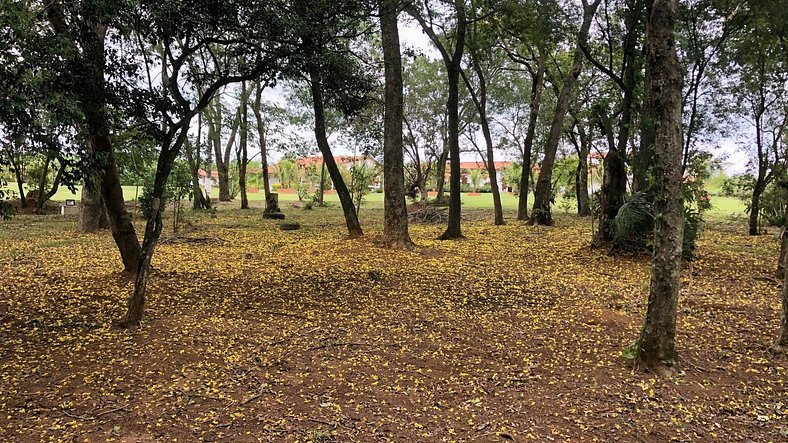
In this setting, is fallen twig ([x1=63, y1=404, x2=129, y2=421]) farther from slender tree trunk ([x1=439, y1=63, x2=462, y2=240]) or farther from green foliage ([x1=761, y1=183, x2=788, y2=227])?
green foliage ([x1=761, y1=183, x2=788, y2=227])

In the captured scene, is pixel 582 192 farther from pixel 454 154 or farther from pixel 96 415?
pixel 96 415

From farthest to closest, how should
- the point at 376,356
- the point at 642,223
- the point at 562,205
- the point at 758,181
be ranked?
the point at 562,205 < the point at 758,181 < the point at 642,223 < the point at 376,356

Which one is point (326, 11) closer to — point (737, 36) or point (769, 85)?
point (737, 36)

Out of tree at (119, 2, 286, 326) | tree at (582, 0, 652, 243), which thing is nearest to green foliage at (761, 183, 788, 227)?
tree at (582, 0, 652, 243)

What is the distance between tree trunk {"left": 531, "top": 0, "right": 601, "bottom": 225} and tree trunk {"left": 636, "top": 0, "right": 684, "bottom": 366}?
7474 mm

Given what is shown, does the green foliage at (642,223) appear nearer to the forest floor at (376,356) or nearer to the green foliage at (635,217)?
the green foliage at (635,217)

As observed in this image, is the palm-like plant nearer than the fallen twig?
No

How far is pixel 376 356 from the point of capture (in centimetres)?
397

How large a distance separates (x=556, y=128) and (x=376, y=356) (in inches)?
439

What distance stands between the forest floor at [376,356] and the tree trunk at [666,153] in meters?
0.74

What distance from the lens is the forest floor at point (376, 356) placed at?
9.58ft

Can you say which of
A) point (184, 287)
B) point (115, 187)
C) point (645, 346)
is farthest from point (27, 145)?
point (645, 346)

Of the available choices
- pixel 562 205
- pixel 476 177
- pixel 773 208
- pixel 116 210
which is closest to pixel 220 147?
pixel 562 205

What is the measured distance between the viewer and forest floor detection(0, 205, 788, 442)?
292cm
